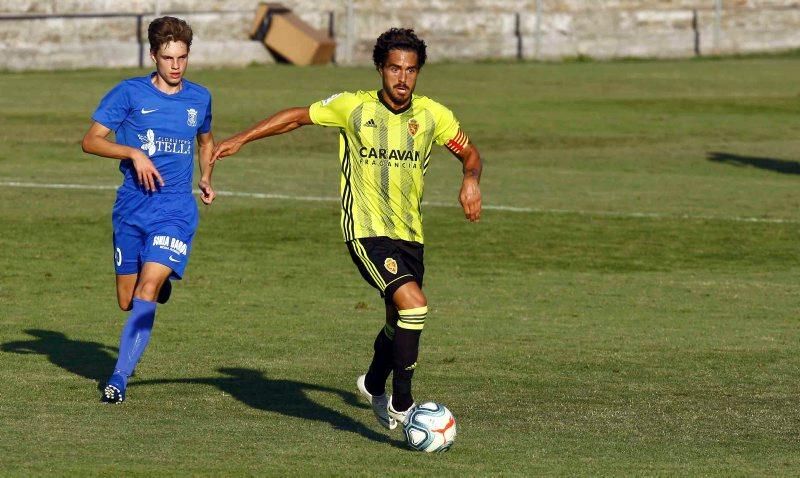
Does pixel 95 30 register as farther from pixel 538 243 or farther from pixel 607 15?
pixel 538 243

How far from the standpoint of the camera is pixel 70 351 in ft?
37.8

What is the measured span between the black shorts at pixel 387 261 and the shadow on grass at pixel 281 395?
0.86 metres

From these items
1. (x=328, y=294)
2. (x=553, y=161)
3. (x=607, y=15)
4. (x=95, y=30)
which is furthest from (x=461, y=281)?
(x=607, y=15)

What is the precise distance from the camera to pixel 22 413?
9.01 m

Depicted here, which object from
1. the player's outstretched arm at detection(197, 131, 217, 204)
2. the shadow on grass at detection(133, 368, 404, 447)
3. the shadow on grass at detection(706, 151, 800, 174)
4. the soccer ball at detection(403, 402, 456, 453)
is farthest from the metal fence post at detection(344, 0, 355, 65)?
the soccer ball at detection(403, 402, 456, 453)

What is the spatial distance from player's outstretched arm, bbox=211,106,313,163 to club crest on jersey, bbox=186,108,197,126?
3.42ft

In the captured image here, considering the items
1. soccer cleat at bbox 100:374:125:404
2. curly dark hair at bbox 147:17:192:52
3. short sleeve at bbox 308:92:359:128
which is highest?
curly dark hair at bbox 147:17:192:52

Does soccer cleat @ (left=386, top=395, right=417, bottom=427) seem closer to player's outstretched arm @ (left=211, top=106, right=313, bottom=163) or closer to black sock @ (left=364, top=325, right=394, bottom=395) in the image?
black sock @ (left=364, top=325, right=394, bottom=395)

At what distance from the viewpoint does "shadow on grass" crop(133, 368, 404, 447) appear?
9109 mm

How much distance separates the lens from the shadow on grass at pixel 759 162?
25969 mm

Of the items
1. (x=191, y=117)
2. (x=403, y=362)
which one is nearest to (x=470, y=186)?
(x=403, y=362)

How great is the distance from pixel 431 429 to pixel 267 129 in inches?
74.2

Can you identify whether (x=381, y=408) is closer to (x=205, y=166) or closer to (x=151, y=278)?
(x=151, y=278)

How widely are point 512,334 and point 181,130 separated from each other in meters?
3.85
